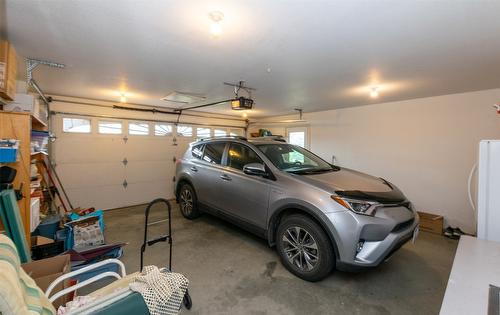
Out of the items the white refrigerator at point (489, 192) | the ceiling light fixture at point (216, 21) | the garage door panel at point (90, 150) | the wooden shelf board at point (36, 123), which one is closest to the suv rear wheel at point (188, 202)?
the garage door panel at point (90, 150)

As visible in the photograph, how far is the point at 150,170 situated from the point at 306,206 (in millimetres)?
4559

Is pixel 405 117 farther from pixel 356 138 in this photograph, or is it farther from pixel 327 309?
pixel 327 309

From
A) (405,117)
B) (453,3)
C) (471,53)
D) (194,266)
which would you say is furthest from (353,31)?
(405,117)

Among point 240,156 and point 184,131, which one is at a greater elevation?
point 184,131

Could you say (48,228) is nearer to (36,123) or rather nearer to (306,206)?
(36,123)

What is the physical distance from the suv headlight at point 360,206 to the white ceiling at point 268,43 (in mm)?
1493

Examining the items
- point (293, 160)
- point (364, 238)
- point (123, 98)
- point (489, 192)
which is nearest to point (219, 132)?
point (123, 98)

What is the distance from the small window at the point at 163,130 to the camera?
19.1 feet

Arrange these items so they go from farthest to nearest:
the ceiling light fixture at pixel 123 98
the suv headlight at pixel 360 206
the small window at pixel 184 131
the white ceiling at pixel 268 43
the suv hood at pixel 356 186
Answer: the small window at pixel 184 131, the ceiling light fixture at pixel 123 98, the suv hood at pixel 356 186, the suv headlight at pixel 360 206, the white ceiling at pixel 268 43

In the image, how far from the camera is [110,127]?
5.14 meters

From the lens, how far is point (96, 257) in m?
2.61

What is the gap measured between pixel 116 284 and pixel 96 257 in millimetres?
1586

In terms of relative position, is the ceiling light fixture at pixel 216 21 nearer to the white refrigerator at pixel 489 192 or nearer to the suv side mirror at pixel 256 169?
the suv side mirror at pixel 256 169

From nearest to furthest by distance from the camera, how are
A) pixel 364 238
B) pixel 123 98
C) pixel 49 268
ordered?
pixel 49 268, pixel 364 238, pixel 123 98
